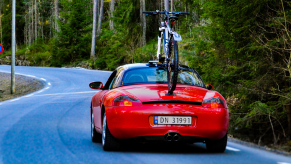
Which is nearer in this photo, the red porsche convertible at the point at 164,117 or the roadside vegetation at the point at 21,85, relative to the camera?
the red porsche convertible at the point at 164,117

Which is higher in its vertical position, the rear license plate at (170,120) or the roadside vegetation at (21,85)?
the rear license plate at (170,120)

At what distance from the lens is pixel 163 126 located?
6.79 m

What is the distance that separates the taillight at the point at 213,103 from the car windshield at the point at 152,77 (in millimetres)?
931

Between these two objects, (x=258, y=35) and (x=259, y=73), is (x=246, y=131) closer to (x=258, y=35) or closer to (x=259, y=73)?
(x=259, y=73)

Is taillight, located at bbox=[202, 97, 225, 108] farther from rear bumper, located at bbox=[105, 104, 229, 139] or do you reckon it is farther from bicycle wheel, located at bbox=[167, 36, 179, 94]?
bicycle wheel, located at bbox=[167, 36, 179, 94]

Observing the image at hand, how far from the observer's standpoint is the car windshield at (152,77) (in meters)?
7.82

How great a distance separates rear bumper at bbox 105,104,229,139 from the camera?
267 inches

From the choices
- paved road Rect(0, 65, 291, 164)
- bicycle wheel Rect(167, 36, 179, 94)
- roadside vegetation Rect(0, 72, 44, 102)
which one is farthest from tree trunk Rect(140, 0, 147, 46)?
bicycle wheel Rect(167, 36, 179, 94)

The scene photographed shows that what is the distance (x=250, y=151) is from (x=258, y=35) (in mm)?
3710

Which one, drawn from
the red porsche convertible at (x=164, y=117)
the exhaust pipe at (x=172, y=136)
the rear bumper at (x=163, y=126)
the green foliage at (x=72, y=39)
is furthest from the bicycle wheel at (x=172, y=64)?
the green foliage at (x=72, y=39)

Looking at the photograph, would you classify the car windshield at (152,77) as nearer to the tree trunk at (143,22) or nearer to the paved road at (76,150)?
the paved road at (76,150)

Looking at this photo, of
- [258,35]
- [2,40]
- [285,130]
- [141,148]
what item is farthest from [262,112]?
[2,40]

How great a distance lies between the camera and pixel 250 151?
7.71 m

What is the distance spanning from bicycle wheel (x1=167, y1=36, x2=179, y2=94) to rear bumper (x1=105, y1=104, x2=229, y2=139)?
14.5 inches
